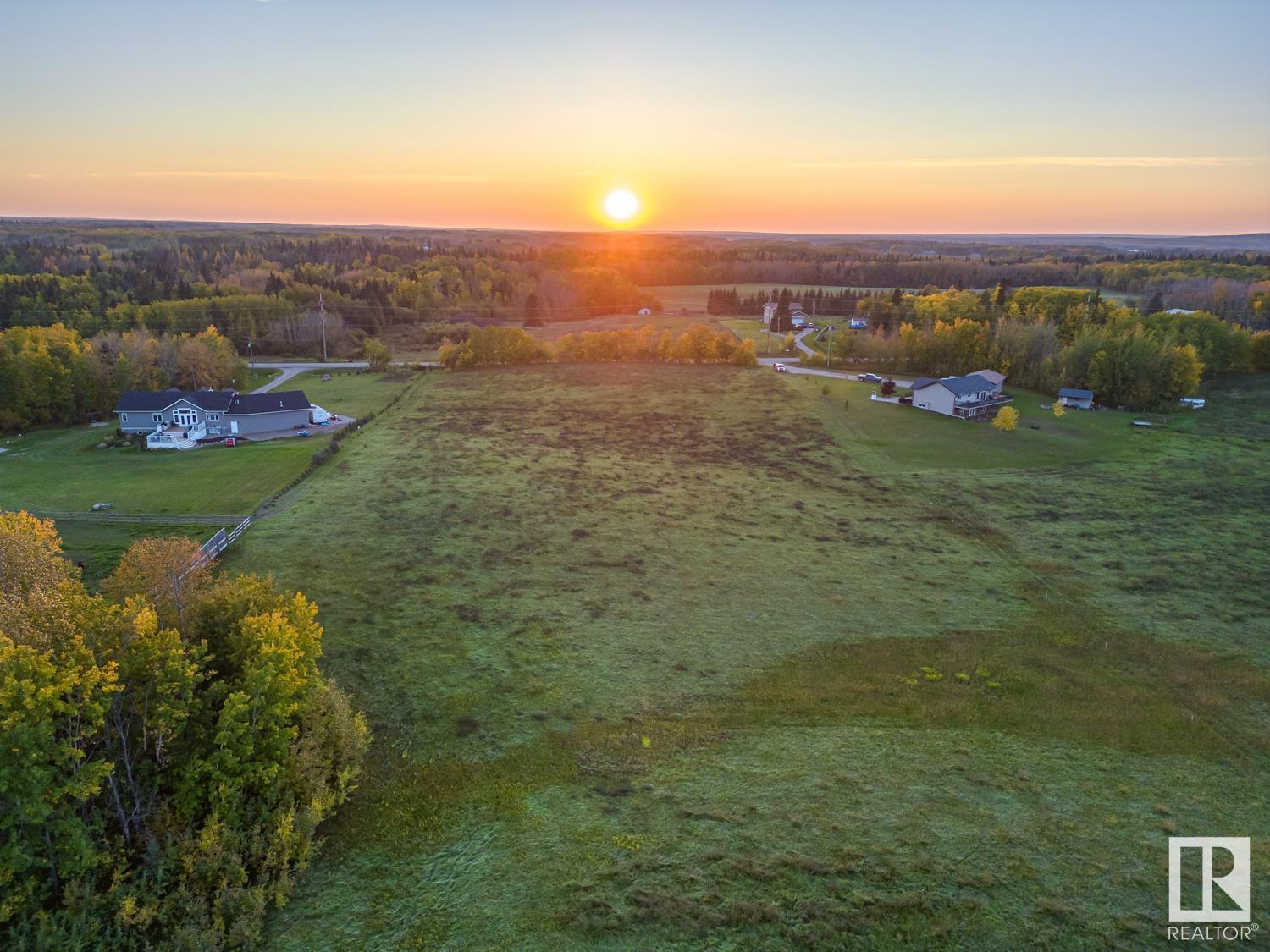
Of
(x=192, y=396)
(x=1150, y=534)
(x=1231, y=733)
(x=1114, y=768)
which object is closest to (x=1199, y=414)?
(x=1150, y=534)

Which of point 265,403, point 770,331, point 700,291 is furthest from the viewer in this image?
point 700,291

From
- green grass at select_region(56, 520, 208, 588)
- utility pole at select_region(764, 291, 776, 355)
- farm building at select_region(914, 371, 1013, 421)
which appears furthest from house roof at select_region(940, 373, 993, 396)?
green grass at select_region(56, 520, 208, 588)

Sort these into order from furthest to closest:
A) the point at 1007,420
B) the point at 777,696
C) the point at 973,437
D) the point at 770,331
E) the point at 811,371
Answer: the point at 770,331, the point at 811,371, the point at 1007,420, the point at 973,437, the point at 777,696

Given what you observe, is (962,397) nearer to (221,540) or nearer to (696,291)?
(221,540)

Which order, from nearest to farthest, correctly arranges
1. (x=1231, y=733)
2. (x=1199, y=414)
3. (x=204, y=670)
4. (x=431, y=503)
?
(x=204, y=670)
(x=1231, y=733)
(x=431, y=503)
(x=1199, y=414)

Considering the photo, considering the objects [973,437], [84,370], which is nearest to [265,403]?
[84,370]

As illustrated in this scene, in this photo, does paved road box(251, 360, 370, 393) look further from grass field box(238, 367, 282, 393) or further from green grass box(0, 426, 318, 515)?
green grass box(0, 426, 318, 515)

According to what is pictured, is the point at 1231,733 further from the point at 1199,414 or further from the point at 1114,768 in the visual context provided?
the point at 1199,414
